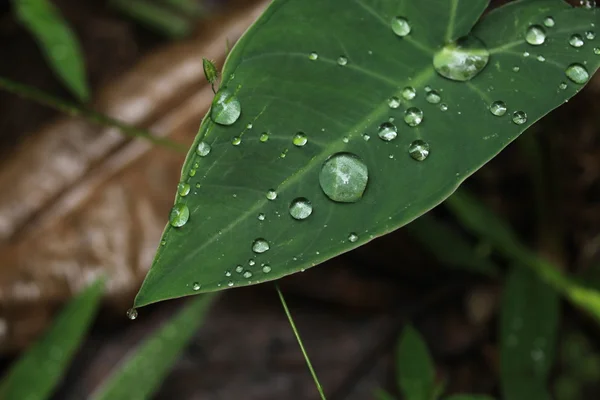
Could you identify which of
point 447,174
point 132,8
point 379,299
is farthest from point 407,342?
point 132,8

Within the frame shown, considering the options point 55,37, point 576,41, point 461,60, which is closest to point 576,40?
point 576,41

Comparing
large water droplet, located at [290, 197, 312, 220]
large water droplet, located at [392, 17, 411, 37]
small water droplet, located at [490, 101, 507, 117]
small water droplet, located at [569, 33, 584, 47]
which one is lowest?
small water droplet, located at [569, 33, 584, 47]

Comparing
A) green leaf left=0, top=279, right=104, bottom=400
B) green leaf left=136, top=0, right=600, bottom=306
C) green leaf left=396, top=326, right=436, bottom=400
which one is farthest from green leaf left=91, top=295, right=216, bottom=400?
green leaf left=136, top=0, right=600, bottom=306

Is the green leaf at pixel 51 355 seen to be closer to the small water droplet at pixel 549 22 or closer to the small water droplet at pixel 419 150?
the small water droplet at pixel 419 150

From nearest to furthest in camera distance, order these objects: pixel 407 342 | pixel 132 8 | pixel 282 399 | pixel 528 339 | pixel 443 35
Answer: pixel 443 35, pixel 407 342, pixel 528 339, pixel 282 399, pixel 132 8

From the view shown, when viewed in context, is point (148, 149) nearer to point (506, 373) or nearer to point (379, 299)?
point (379, 299)

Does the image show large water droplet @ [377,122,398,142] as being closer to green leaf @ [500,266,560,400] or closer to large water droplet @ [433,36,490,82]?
large water droplet @ [433,36,490,82]

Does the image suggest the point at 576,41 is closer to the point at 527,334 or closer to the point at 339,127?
the point at 339,127
